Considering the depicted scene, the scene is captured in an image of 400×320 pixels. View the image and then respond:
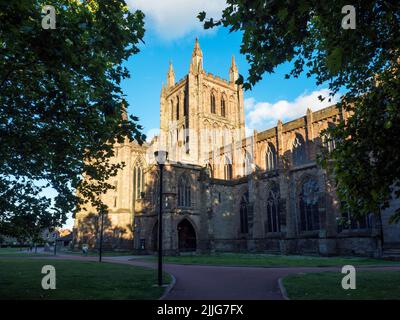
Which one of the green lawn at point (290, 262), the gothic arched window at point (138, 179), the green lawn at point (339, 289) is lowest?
the green lawn at point (290, 262)

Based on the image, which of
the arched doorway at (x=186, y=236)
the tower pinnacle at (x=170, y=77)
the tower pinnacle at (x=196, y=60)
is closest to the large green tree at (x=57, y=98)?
the arched doorway at (x=186, y=236)

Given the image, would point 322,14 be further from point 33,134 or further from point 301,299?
point 33,134

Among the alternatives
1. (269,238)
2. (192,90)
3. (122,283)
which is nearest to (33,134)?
(122,283)

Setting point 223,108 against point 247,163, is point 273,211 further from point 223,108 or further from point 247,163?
point 223,108

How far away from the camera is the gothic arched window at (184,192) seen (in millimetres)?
38875

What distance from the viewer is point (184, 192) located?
39312 millimetres

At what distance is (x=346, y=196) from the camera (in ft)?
25.7

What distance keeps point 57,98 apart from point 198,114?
46.2 meters

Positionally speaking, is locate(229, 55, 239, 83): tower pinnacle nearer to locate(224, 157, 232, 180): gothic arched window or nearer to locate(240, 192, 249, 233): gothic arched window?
locate(224, 157, 232, 180): gothic arched window

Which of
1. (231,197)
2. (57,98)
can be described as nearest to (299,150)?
(231,197)

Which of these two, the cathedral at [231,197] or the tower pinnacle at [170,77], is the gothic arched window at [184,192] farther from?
the tower pinnacle at [170,77]

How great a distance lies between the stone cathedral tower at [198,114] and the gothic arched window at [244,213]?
11.1 m

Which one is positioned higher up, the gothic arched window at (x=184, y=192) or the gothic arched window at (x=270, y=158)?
the gothic arched window at (x=270, y=158)

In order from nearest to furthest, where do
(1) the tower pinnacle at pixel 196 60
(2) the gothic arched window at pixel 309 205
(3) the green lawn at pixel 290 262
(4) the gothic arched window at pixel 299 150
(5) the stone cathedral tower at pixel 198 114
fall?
(3) the green lawn at pixel 290 262 → (2) the gothic arched window at pixel 309 205 → (4) the gothic arched window at pixel 299 150 → (5) the stone cathedral tower at pixel 198 114 → (1) the tower pinnacle at pixel 196 60
